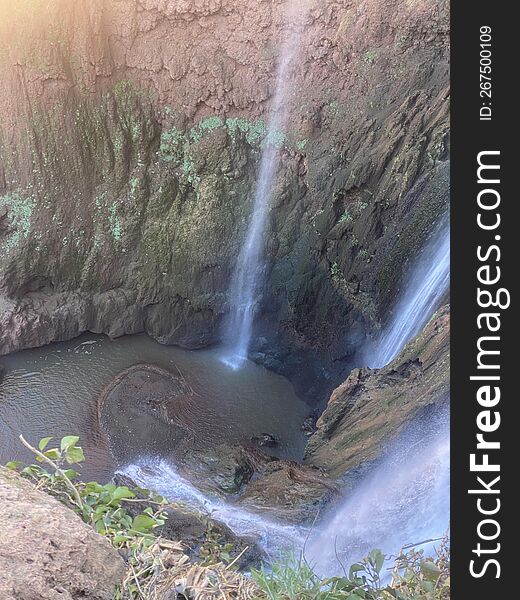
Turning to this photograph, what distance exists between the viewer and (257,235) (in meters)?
9.89

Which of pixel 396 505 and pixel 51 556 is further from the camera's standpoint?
pixel 396 505

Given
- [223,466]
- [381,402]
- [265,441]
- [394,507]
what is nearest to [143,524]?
[394,507]

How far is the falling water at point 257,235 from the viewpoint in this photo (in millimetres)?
8922

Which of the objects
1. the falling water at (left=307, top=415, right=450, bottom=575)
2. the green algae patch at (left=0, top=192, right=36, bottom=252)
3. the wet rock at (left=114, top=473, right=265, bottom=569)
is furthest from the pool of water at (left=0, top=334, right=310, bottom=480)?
the falling water at (left=307, top=415, right=450, bottom=575)

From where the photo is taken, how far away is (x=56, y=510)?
5.37 feet

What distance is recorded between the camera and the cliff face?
318 inches

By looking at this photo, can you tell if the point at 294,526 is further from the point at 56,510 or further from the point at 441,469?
the point at 56,510

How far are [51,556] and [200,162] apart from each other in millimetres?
8802

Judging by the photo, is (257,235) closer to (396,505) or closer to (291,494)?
(291,494)

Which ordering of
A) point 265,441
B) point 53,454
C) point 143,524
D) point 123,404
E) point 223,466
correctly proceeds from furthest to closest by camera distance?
1. point 123,404
2. point 265,441
3. point 223,466
4. point 53,454
5. point 143,524

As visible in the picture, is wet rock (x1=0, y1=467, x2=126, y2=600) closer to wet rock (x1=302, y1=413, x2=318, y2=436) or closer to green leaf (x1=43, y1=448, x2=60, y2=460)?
green leaf (x1=43, y1=448, x2=60, y2=460)

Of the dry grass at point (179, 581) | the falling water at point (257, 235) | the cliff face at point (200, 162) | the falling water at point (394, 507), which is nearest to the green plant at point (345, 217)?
the cliff face at point (200, 162)

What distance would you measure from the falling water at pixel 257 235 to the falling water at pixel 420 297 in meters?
3.01

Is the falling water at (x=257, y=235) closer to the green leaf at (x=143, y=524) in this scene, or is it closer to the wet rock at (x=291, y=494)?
the wet rock at (x=291, y=494)
